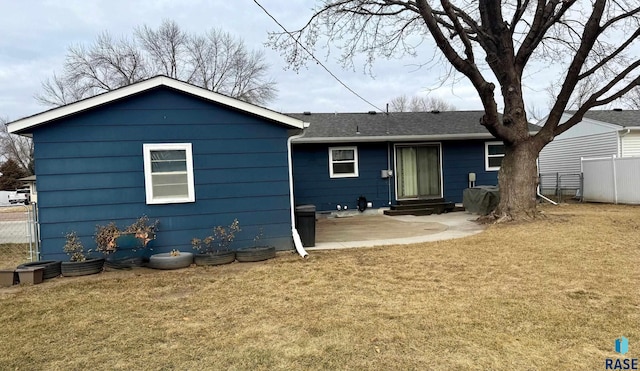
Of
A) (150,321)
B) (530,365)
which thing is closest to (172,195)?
(150,321)

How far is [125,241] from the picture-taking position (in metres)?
6.64

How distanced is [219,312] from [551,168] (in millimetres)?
A: 20844

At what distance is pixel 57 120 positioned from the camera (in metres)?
6.52

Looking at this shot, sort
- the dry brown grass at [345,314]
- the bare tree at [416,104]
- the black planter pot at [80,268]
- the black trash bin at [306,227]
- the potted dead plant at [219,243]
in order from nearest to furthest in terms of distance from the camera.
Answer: the dry brown grass at [345,314]
the black planter pot at [80,268]
the potted dead plant at [219,243]
the black trash bin at [306,227]
the bare tree at [416,104]

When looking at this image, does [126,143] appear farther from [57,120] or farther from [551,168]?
[551,168]

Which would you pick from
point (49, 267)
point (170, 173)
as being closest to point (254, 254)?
point (170, 173)

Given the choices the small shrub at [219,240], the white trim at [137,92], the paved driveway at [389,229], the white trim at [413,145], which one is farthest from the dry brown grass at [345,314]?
the white trim at [413,145]

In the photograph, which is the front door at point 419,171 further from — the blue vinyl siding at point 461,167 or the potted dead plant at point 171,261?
the potted dead plant at point 171,261

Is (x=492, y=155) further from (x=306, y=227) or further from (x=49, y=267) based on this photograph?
(x=49, y=267)

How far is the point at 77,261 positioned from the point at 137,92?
2.85m

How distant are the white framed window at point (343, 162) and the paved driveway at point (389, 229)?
1.46 m

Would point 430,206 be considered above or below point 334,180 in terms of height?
below

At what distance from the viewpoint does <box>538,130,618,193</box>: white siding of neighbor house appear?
1702 centimetres

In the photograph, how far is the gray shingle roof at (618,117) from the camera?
17.0 metres
